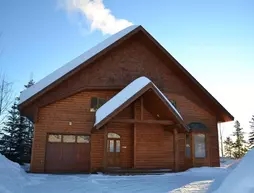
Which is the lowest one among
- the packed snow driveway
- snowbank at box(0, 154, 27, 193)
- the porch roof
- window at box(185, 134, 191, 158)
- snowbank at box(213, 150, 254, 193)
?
the packed snow driveway

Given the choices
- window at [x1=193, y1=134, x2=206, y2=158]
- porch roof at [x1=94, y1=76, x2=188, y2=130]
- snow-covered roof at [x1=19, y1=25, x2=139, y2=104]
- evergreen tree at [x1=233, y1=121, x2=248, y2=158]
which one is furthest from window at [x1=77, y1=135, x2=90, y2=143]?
evergreen tree at [x1=233, y1=121, x2=248, y2=158]

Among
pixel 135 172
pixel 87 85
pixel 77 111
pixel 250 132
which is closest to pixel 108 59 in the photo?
pixel 87 85

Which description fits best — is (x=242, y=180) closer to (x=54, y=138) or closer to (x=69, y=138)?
(x=69, y=138)

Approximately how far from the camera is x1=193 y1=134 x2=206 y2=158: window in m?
18.4

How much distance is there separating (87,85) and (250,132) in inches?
1360

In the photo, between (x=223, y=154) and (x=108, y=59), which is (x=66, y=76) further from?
(x=223, y=154)

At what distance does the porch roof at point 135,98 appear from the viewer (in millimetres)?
14023

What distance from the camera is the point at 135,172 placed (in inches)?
574

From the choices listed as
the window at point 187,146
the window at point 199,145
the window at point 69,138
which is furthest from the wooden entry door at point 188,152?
the window at point 69,138

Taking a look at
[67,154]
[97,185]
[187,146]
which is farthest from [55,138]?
[187,146]

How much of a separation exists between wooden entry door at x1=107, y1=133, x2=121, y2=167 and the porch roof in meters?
2.13

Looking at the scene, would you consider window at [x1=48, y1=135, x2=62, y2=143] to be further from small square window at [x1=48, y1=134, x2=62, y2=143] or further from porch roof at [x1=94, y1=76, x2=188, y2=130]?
porch roof at [x1=94, y1=76, x2=188, y2=130]

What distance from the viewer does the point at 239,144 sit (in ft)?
146

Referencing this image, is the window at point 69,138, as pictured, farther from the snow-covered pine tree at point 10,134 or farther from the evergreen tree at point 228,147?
the evergreen tree at point 228,147
